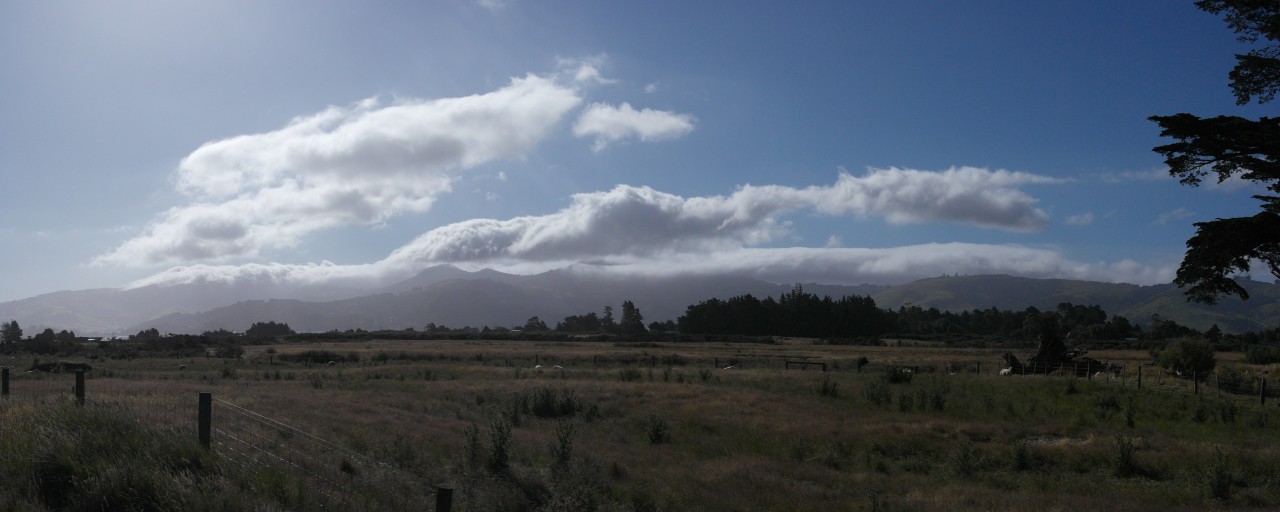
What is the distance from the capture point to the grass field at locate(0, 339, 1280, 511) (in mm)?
10648

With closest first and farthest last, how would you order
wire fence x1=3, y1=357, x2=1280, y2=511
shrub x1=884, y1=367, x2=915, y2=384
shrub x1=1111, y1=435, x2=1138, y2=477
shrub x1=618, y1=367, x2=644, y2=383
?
wire fence x1=3, y1=357, x2=1280, y2=511, shrub x1=1111, y1=435, x2=1138, y2=477, shrub x1=884, y1=367, x2=915, y2=384, shrub x1=618, y1=367, x2=644, y2=383

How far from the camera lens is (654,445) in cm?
2378

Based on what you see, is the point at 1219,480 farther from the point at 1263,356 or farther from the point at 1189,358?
the point at 1263,356

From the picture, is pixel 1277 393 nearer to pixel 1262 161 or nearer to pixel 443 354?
pixel 1262 161

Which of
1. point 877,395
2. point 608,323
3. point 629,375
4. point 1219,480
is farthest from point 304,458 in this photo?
point 608,323

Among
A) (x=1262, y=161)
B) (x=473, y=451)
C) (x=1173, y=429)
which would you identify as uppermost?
(x=1262, y=161)

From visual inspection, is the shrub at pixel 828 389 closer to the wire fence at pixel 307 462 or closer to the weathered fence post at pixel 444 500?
the wire fence at pixel 307 462

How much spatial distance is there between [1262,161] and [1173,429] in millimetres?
11087

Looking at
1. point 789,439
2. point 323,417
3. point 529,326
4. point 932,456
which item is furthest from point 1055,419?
point 529,326

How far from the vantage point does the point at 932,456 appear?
23.9 meters

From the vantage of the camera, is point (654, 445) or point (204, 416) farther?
point (654, 445)

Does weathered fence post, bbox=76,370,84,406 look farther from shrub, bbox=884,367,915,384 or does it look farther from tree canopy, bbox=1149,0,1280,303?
shrub, bbox=884,367,915,384

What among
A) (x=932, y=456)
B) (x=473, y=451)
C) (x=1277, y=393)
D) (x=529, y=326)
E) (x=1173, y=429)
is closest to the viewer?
(x=473, y=451)

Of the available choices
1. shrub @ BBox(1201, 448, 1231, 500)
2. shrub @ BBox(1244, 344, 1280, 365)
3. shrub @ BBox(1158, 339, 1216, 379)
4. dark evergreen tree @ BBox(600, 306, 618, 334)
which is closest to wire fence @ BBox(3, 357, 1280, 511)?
Result: shrub @ BBox(1201, 448, 1231, 500)
